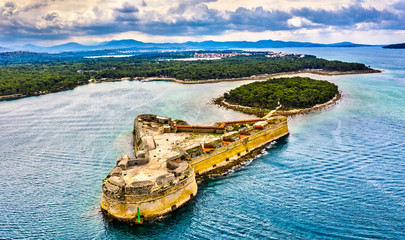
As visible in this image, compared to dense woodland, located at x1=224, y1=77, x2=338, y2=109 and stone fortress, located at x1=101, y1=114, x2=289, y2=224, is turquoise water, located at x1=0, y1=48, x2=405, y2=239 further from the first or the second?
dense woodland, located at x1=224, y1=77, x2=338, y2=109

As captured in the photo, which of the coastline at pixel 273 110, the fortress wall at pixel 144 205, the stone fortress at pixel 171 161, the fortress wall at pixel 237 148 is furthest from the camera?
the coastline at pixel 273 110

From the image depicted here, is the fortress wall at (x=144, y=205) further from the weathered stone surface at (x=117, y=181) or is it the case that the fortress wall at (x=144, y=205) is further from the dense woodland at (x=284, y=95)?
the dense woodland at (x=284, y=95)

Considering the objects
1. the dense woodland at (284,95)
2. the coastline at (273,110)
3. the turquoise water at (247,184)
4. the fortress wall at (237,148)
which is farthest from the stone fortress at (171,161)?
the dense woodland at (284,95)

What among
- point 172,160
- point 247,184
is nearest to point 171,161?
point 172,160

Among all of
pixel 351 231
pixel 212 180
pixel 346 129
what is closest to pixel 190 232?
pixel 212 180

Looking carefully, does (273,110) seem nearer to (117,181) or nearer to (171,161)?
(171,161)

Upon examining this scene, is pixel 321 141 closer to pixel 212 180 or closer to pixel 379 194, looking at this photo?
pixel 379 194
